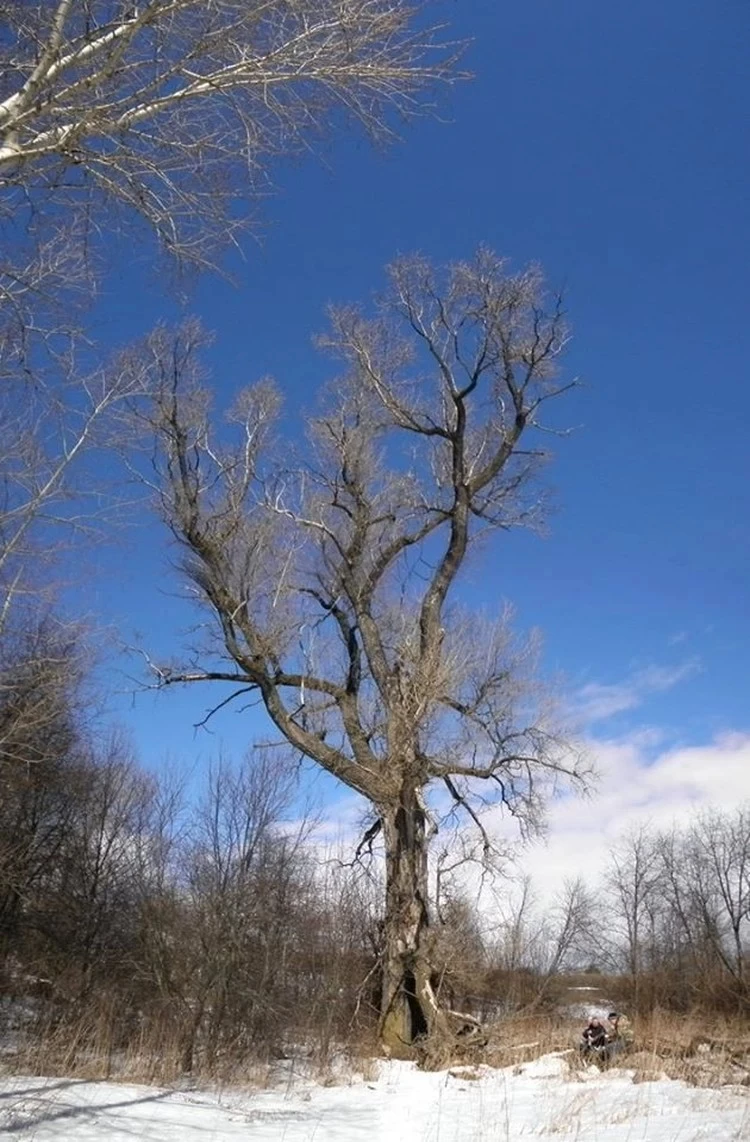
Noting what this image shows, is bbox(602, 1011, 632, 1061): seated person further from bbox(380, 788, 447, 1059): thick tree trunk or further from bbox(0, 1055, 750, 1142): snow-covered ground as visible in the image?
bbox(380, 788, 447, 1059): thick tree trunk

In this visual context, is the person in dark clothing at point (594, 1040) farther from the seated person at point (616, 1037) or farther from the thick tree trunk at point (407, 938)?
the thick tree trunk at point (407, 938)

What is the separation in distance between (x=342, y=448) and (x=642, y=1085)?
1238cm

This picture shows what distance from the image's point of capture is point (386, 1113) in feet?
33.3

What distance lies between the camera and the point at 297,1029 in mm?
15469

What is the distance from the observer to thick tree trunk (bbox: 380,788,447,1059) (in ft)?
49.5

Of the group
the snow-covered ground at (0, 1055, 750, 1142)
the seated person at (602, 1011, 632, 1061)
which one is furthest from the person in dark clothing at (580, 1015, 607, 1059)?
the snow-covered ground at (0, 1055, 750, 1142)

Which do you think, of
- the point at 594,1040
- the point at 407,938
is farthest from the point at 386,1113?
the point at 407,938

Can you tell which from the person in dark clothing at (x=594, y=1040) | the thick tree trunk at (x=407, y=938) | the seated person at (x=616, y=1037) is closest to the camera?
the seated person at (x=616, y=1037)

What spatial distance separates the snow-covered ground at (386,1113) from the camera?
6.84 meters

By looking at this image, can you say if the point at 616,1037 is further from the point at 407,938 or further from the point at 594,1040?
the point at 407,938

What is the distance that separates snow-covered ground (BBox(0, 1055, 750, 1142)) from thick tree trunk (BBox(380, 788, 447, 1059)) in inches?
121

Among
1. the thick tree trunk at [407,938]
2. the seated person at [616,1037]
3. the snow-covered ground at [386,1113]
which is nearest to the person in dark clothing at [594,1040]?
the seated person at [616,1037]

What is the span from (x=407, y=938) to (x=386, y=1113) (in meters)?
5.35

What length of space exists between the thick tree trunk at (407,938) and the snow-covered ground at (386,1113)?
3068 millimetres
